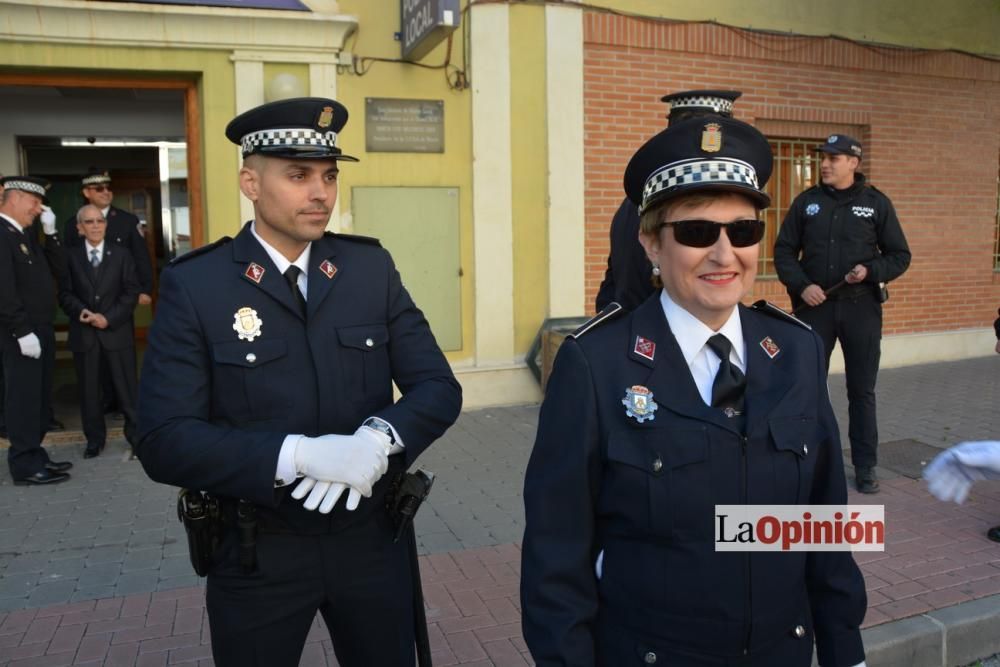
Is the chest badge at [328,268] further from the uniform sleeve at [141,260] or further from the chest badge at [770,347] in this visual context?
the uniform sleeve at [141,260]

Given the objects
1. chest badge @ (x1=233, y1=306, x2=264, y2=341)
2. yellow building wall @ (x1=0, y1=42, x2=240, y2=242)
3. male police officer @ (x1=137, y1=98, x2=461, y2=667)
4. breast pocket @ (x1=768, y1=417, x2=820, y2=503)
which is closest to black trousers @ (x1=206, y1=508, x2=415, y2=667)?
male police officer @ (x1=137, y1=98, x2=461, y2=667)

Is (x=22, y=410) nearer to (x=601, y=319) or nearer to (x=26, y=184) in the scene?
(x=26, y=184)

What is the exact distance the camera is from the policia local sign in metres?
6.31

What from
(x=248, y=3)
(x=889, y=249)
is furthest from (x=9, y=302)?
(x=889, y=249)

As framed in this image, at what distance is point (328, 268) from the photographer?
7.80 feet

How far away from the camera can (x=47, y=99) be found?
33.9ft

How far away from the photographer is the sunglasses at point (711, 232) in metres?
1.79

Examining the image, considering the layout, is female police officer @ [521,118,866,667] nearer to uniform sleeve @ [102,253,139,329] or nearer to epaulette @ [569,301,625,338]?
epaulette @ [569,301,625,338]

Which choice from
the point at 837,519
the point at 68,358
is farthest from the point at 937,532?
the point at 68,358

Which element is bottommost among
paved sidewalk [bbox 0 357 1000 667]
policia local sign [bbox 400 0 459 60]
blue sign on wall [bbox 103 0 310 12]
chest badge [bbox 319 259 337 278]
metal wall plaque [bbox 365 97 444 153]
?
paved sidewalk [bbox 0 357 1000 667]

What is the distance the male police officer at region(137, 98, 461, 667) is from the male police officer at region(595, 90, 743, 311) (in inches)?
75.4

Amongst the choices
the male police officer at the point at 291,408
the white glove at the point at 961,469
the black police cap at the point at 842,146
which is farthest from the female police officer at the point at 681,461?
the black police cap at the point at 842,146

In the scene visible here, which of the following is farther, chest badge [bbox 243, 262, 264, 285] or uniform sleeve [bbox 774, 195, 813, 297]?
uniform sleeve [bbox 774, 195, 813, 297]

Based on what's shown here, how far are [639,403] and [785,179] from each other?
8454 millimetres
